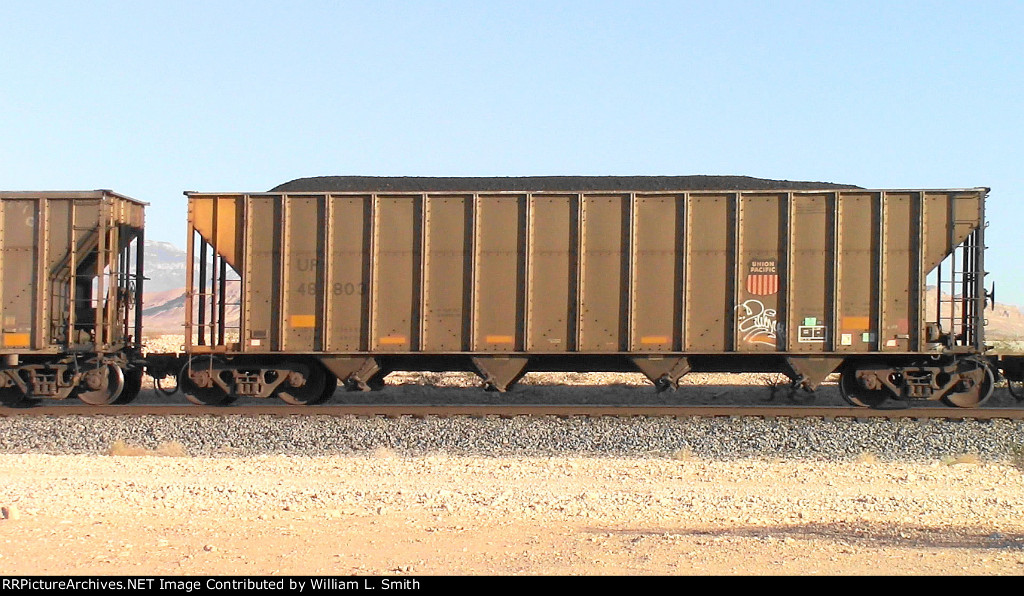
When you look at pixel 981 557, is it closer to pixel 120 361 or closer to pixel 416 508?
pixel 416 508

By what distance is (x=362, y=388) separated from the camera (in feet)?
49.3

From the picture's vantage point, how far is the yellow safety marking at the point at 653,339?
1452cm

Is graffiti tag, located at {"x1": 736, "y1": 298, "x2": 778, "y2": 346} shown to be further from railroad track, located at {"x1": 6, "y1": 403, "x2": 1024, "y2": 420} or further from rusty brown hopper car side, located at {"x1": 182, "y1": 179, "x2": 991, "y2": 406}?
railroad track, located at {"x1": 6, "y1": 403, "x2": 1024, "y2": 420}

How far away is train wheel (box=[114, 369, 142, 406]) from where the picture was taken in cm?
1562

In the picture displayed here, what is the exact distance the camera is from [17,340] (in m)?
14.8

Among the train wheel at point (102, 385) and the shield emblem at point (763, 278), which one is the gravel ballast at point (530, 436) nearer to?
the train wheel at point (102, 385)

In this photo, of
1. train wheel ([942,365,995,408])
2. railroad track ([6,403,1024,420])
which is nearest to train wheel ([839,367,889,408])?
railroad track ([6,403,1024,420])

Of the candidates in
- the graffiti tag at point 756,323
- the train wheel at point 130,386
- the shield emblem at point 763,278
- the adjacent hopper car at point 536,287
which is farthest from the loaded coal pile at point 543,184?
the train wheel at point 130,386

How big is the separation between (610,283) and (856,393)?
4313mm

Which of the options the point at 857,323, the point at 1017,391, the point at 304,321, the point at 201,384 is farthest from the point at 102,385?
the point at 1017,391

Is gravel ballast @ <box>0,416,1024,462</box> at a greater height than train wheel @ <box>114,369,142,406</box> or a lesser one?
lesser

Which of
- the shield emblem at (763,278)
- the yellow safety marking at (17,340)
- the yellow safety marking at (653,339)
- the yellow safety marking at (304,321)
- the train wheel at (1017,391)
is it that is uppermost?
the shield emblem at (763,278)

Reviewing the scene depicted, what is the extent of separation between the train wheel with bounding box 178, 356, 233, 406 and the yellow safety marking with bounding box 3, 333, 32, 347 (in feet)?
7.72

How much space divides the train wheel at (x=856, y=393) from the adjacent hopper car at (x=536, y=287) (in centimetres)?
2
